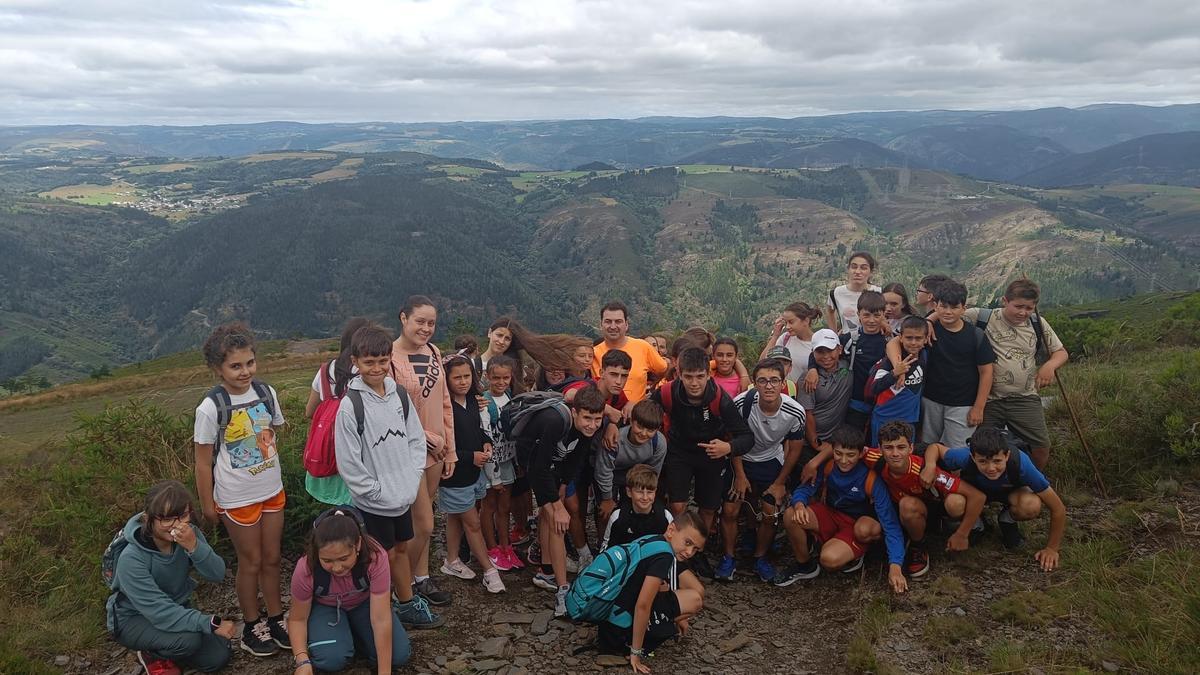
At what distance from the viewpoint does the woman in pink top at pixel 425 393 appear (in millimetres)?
4484

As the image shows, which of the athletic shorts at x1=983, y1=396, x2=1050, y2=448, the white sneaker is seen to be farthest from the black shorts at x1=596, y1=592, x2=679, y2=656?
the athletic shorts at x1=983, y1=396, x2=1050, y2=448

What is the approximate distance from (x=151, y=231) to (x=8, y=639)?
22727 centimetres

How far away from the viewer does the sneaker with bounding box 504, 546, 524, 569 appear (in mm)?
5504

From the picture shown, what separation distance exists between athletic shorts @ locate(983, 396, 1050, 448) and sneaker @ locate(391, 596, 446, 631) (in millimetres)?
4664

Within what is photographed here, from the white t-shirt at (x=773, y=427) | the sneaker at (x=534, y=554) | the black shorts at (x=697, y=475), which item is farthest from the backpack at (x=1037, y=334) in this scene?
the sneaker at (x=534, y=554)

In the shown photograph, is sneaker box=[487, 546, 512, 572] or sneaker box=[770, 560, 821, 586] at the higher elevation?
sneaker box=[487, 546, 512, 572]

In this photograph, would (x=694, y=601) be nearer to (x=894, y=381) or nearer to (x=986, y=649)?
(x=986, y=649)

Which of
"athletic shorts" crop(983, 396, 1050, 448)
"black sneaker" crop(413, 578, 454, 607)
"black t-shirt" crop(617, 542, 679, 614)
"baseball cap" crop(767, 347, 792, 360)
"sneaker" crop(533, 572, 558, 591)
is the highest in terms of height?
"baseball cap" crop(767, 347, 792, 360)

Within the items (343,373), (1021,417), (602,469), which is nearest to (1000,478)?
(1021,417)

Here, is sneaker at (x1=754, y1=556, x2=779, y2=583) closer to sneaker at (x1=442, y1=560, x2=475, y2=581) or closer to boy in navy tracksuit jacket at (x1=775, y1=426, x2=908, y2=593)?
boy in navy tracksuit jacket at (x1=775, y1=426, x2=908, y2=593)

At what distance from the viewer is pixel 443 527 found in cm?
655

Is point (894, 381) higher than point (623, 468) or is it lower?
higher

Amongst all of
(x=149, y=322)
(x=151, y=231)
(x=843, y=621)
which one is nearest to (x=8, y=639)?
(x=843, y=621)

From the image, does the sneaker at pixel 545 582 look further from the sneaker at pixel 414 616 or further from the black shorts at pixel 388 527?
the black shorts at pixel 388 527
